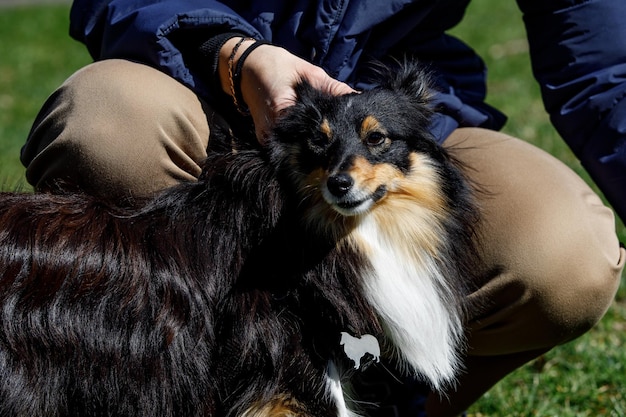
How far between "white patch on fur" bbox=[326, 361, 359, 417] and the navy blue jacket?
83 cm

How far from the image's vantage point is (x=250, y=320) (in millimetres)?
2246

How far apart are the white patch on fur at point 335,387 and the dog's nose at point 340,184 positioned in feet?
1.60

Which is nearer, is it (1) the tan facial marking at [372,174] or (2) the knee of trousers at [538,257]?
(1) the tan facial marking at [372,174]

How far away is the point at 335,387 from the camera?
2.34 m

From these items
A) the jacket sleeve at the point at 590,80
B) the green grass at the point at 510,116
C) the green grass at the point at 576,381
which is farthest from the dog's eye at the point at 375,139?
the green grass at the point at 576,381

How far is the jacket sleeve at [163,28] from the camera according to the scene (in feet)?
8.03

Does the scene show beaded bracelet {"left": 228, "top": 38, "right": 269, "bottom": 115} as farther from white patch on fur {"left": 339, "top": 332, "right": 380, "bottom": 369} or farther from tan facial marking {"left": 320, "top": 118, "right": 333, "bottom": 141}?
white patch on fur {"left": 339, "top": 332, "right": 380, "bottom": 369}

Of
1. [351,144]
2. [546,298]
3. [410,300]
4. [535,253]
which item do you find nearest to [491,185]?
[535,253]

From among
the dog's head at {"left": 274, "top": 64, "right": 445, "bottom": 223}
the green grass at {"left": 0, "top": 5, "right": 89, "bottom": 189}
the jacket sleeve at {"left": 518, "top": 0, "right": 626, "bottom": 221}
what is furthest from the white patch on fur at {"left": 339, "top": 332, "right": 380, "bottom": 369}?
the green grass at {"left": 0, "top": 5, "right": 89, "bottom": 189}

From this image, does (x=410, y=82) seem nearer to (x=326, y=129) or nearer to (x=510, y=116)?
(x=326, y=129)

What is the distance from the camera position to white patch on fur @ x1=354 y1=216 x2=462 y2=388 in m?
2.34

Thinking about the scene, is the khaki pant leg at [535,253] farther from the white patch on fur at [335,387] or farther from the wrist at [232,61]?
the wrist at [232,61]

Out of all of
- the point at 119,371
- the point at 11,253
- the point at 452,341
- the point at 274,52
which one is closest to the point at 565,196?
the point at 452,341

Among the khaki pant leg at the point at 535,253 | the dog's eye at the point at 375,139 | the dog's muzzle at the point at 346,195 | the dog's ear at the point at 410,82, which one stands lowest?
the khaki pant leg at the point at 535,253
